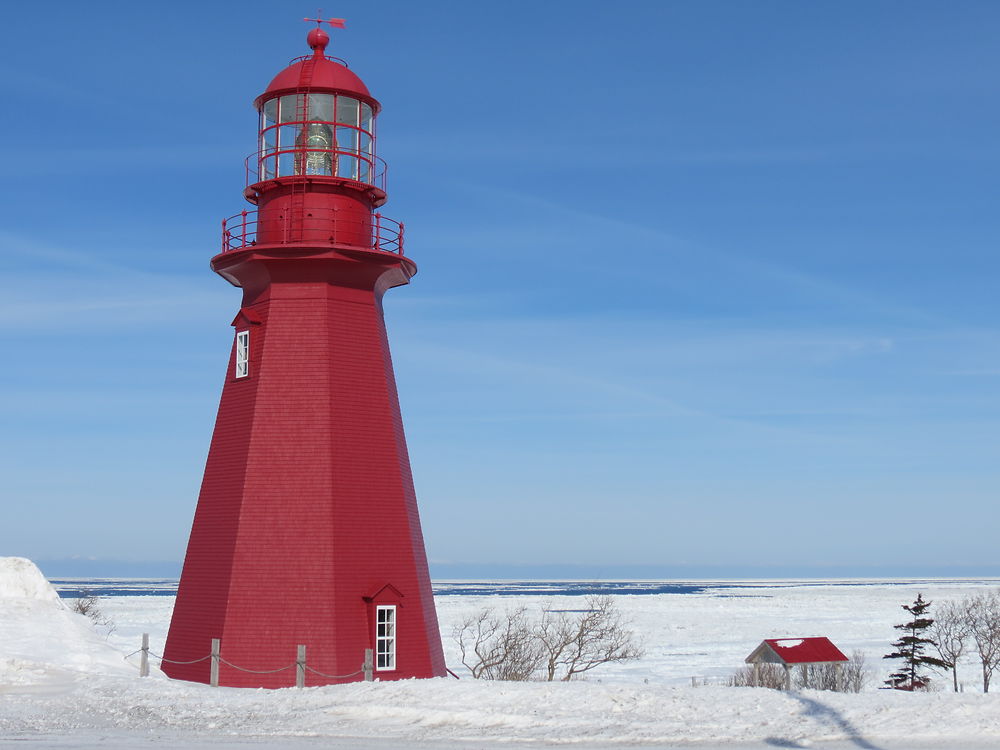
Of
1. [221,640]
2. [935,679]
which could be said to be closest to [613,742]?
[221,640]

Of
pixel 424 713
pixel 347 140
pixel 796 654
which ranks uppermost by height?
pixel 347 140

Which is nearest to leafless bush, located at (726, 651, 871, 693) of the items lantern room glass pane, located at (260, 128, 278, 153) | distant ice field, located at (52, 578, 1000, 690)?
distant ice field, located at (52, 578, 1000, 690)

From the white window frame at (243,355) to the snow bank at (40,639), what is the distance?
5514 millimetres

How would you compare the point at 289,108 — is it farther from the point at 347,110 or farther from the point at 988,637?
the point at 988,637

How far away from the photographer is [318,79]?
21.9 meters

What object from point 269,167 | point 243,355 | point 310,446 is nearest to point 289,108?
point 269,167

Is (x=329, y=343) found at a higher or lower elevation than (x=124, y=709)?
higher

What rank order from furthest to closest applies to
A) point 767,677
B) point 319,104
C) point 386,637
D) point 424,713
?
1. point 767,677
2. point 319,104
3. point 386,637
4. point 424,713

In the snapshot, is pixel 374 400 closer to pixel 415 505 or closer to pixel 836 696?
pixel 415 505

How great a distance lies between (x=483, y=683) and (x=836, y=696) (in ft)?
17.3

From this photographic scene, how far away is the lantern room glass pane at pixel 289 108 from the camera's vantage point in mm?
21984

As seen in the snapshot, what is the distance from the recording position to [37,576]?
22.7 metres

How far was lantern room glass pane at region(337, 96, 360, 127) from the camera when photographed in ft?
72.4

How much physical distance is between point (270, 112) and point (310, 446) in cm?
644
